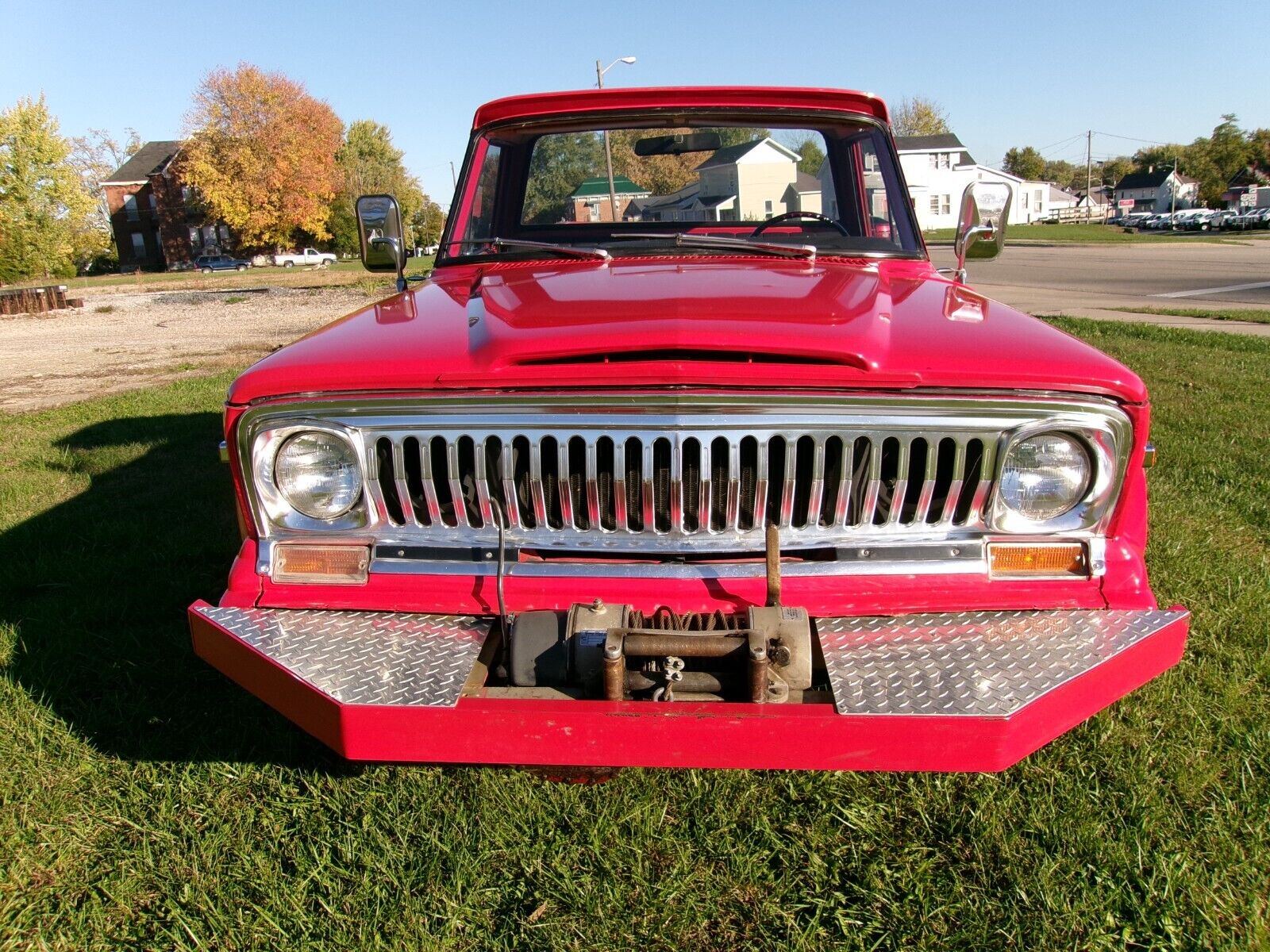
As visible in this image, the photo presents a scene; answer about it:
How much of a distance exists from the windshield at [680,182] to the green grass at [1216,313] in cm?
1001

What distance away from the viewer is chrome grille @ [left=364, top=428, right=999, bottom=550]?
2.10m

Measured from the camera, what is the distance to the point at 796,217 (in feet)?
11.6

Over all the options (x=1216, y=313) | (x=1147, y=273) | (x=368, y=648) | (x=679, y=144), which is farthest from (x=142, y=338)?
(x=1147, y=273)

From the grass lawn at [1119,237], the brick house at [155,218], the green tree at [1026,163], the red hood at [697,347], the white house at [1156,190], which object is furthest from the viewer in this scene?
the green tree at [1026,163]

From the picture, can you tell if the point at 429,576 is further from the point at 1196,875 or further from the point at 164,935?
the point at 1196,875

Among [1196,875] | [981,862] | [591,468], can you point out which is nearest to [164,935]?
[591,468]

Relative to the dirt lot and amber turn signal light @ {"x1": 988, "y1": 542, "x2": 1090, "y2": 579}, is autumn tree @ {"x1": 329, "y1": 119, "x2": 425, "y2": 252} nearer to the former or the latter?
the dirt lot

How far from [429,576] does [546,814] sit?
743mm

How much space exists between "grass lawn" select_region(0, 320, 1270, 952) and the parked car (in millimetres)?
60840

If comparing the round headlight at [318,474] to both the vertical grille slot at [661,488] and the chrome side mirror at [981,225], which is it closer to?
the vertical grille slot at [661,488]

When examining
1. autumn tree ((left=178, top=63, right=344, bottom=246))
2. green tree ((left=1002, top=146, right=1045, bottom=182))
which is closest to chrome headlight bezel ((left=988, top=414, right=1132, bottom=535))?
autumn tree ((left=178, top=63, right=344, bottom=246))

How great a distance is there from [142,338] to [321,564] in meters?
13.8

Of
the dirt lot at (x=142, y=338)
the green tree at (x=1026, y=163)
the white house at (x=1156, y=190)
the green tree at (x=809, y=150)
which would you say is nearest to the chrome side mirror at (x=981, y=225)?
the green tree at (x=809, y=150)

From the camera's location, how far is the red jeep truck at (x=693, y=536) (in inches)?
73.9
